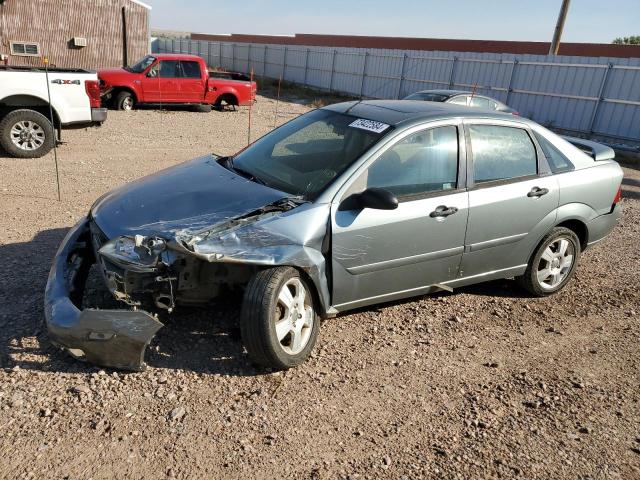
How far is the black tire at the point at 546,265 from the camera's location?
16.1 ft

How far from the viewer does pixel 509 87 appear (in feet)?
60.8

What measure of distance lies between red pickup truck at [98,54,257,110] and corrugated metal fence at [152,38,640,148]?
27.2ft

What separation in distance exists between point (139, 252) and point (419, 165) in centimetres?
212

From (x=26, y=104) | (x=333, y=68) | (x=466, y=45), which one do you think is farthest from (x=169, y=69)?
(x=466, y=45)

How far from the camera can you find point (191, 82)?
16.5m

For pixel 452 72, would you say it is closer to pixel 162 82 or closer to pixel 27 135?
pixel 162 82

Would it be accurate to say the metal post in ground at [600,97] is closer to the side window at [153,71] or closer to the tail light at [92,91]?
the side window at [153,71]

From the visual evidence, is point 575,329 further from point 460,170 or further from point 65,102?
point 65,102

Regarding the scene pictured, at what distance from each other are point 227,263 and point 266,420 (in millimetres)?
971

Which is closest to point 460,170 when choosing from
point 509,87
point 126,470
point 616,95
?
point 126,470

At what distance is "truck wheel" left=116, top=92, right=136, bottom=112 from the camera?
1543cm

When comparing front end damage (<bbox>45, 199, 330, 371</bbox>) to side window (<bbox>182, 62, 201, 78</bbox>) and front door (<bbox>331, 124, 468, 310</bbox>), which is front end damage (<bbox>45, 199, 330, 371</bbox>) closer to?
front door (<bbox>331, 124, 468, 310</bbox>)

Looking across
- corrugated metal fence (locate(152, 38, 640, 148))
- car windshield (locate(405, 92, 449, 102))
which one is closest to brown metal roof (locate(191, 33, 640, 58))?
corrugated metal fence (locate(152, 38, 640, 148))

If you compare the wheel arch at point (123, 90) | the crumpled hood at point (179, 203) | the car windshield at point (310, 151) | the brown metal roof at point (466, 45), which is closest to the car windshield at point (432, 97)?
the car windshield at point (310, 151)
